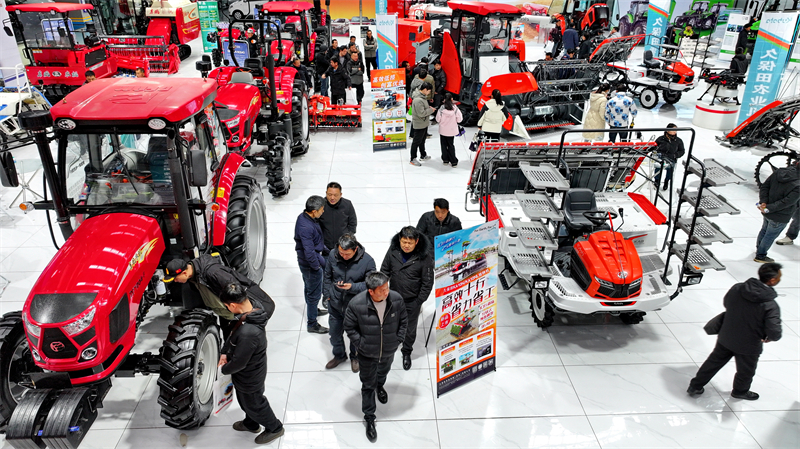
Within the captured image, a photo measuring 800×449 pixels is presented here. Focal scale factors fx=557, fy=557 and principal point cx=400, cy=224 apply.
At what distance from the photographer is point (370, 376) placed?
421 centimetres

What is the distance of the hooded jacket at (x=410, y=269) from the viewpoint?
4.63 m

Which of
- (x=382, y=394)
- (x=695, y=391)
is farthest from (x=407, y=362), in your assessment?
(x=695, y=391)

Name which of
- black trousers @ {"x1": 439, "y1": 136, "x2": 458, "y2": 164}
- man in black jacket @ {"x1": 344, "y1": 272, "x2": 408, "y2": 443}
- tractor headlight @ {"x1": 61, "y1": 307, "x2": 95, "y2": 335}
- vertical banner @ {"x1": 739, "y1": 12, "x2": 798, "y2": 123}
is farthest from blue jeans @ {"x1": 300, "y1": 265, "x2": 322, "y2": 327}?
vertical banner @ {"x1": 739, "y1": 12, "x2": 798, "y2": 123}

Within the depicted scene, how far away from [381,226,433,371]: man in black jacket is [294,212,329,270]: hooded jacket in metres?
0.73

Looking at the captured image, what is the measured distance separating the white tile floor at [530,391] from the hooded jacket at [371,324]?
0.80m

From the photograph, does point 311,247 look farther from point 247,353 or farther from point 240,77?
point 240,77

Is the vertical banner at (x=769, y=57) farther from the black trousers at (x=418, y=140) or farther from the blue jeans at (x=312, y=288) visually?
the blue jeans at (x=312, y=288)

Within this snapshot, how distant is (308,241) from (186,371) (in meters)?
1.55

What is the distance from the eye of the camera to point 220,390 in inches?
151

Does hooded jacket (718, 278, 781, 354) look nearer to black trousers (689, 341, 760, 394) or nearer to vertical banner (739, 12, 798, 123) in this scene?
black trousers (689, 341, 760, 394)

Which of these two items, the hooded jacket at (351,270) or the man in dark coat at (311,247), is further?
the man in dark coat at (311,247)

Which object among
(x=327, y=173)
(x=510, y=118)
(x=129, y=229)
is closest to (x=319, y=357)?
(x=129, y=229)

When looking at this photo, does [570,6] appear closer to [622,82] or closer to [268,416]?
[622,82]

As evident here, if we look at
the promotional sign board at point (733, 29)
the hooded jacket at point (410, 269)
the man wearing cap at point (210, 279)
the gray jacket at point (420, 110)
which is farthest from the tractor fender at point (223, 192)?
the promotional sign board at point (733, 29)
